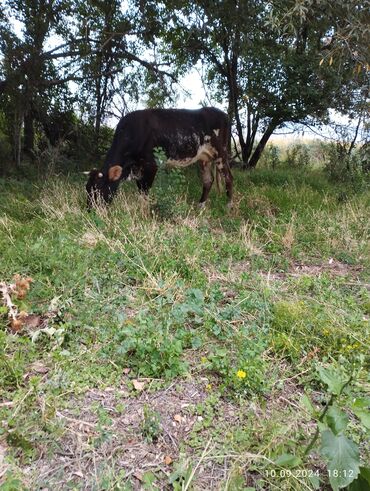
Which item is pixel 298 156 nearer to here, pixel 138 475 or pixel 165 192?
pixel 165 192

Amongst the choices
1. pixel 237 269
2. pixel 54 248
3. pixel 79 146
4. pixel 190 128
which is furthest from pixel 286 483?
pixel 79 146

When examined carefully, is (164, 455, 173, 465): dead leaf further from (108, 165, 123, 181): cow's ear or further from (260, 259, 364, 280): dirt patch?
(108, 165, 123, 181): cow's ear

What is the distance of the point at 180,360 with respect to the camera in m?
2.82


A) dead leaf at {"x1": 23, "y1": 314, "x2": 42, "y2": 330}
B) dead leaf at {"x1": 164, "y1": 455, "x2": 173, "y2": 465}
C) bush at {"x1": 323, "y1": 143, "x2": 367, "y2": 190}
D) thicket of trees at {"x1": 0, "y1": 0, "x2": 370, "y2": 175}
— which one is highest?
thicket of trees at {"x1": 0, "y1": 0, "x2": 370, "y2": 175}

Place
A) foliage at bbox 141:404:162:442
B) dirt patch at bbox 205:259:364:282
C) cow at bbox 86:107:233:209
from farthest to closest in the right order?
cow at bbox 86:107:233:209, dirt patch at bbox 205:259:364:282, foliage at bbox 141:404:162:442

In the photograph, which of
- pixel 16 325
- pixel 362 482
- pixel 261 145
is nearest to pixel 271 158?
pixel 261 145

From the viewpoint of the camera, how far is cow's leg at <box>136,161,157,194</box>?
7023 mm

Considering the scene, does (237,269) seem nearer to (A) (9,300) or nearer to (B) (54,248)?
(B) (54,248)

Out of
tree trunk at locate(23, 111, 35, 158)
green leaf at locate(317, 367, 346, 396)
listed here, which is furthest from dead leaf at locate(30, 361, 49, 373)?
tree trunk at locate(23, 111, 35, 158)

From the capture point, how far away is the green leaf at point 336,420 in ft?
6.17

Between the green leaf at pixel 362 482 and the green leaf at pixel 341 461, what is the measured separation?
74mm

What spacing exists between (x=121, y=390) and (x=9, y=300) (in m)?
1.14

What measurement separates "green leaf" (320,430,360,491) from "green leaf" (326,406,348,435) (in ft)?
0.17

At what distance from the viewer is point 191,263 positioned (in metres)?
4.18
